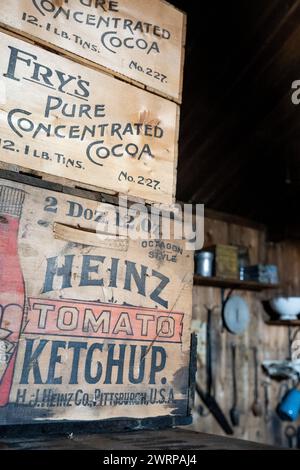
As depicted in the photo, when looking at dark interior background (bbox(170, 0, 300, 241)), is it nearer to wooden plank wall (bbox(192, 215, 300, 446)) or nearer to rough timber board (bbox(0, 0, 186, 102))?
wooden plank wall (bbox(192, 215, 300, 446))

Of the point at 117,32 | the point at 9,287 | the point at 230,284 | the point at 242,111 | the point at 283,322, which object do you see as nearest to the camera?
the point at 9,287

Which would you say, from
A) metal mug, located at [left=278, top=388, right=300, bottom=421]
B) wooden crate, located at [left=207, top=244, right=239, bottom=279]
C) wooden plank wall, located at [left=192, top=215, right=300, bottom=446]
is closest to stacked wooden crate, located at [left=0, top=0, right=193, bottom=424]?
wooden crate, located at [left=207, top=244, right=239, bottom=279]

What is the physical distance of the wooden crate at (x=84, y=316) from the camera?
88cm

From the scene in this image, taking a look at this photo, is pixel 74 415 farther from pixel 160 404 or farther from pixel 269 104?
pixel 269 104

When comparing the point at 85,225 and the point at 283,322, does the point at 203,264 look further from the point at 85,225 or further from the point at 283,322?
the point at 85,225

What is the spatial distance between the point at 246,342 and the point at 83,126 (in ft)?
9.22

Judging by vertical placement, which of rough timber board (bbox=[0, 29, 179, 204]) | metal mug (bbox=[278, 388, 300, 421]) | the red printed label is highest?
rough timber board (bbox=[0, 29, 179, 204])

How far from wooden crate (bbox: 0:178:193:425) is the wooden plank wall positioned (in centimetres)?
218

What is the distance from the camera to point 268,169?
3.00 meters

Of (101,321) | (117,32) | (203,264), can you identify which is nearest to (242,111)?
(203,264)

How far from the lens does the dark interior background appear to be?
6.57 ft

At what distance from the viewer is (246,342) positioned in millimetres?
3414

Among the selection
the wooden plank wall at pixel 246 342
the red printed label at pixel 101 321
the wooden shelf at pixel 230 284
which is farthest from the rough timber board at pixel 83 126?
the wooden plank wall at pixel 246 342

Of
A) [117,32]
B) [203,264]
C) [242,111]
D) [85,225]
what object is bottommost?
[85,225]
